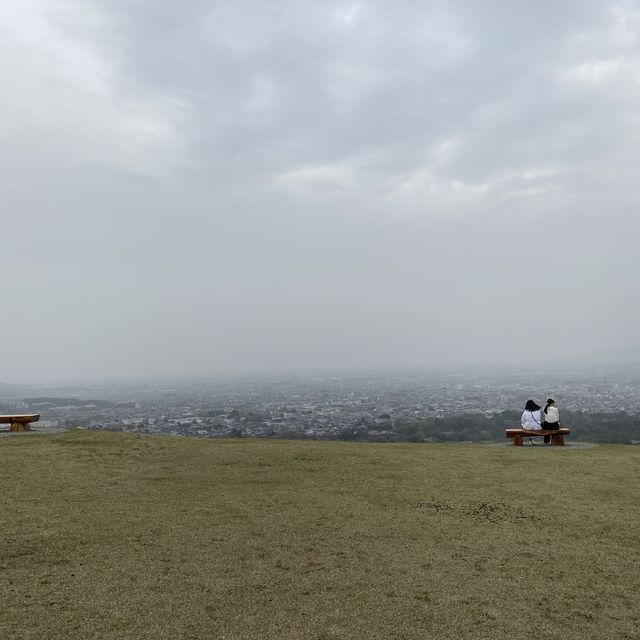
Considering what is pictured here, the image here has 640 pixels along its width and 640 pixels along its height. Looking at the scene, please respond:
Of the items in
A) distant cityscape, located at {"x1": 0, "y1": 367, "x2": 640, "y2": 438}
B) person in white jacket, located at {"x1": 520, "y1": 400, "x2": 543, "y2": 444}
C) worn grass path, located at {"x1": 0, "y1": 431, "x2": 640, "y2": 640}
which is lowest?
Result: distant cityscape, located at {"x1": 0, "y1": 367, "x2": 640, "y2": 438}

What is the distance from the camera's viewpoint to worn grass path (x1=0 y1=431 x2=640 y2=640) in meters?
4.03

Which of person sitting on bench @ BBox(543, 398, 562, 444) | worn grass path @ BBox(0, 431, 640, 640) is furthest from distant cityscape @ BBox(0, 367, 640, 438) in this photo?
person sitting on bench @ BBox(543, 398, 562, 444)

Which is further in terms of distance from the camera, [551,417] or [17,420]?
[17,420]

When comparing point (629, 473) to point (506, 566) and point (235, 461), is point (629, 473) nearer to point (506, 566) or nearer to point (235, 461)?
point (506, 566)

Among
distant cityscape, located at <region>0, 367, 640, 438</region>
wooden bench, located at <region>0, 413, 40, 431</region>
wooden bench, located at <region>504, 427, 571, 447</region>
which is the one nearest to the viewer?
wooden bench, located at <region>504, 427, 571, 447</region>

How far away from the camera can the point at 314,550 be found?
5523 mm

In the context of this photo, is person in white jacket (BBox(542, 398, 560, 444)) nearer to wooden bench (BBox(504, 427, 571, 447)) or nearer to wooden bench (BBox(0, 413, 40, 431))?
wooden bench (BBox(504, 427, 571, 447))

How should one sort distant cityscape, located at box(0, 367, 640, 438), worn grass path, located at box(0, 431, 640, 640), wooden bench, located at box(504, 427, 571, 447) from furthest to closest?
distant cityscape, located at box(0, 367, 640, 438) < wooden bench, located at box(504, 427, 571, 447) < worn grass path, located at box(0, 431, 640, 640)

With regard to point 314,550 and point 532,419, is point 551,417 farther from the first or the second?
point 314,550

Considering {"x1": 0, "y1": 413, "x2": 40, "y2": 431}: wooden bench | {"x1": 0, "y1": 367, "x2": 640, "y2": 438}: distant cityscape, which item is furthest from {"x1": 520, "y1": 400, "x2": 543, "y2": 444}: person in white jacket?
{"x1": 0, "y1": 367, "x2": 640, "y2": 438}: distant cityscape

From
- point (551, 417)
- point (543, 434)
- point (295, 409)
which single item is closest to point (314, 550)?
point (543, 434)

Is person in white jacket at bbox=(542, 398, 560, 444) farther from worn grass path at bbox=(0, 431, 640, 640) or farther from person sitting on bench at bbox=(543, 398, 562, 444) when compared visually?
worn grass path at bbox=(0, 431, 640, 640)

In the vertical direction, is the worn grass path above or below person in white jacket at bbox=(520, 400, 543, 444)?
below

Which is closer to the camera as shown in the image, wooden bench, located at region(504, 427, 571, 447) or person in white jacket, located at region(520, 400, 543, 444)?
wooden bench, located at region(504, 427, 571, 447)
